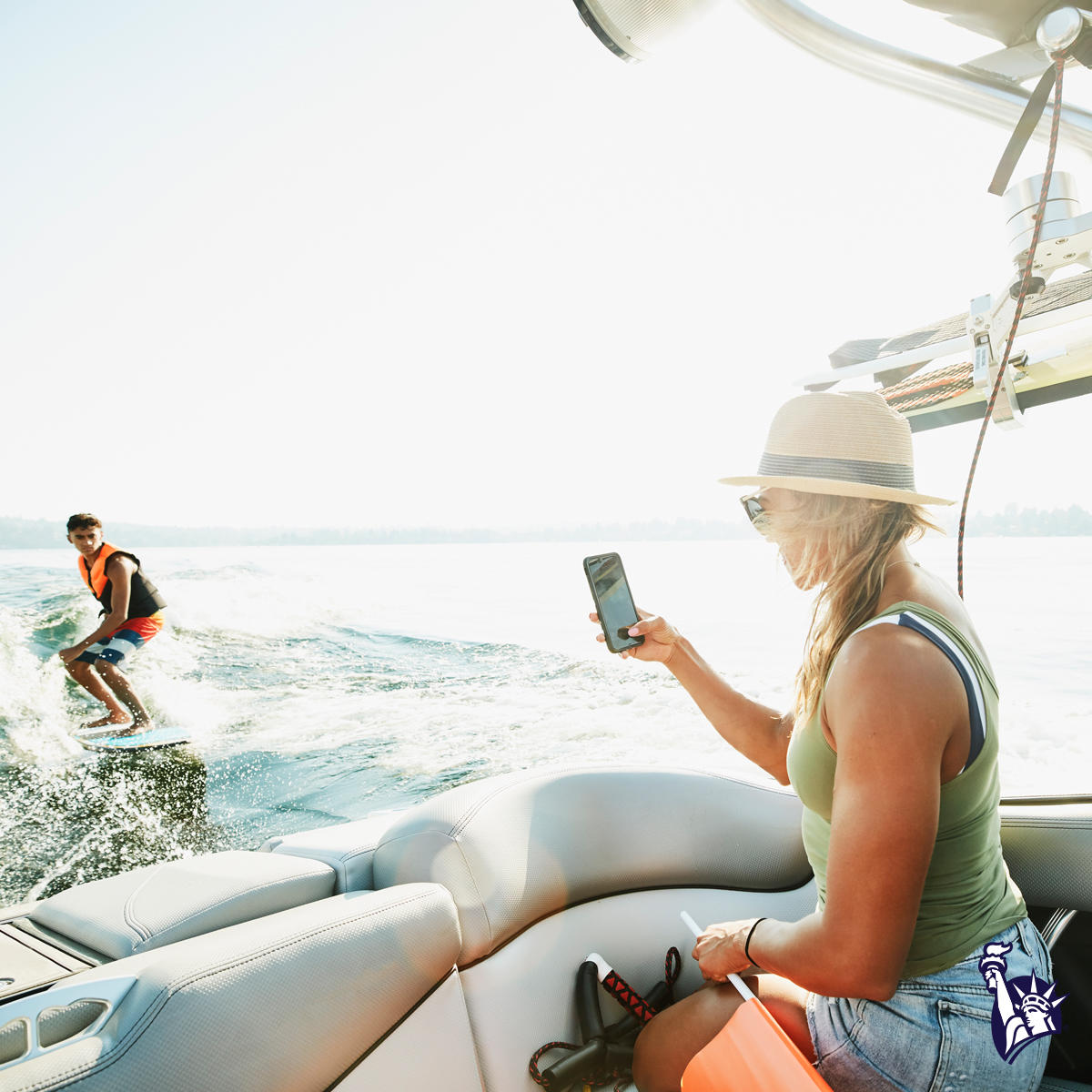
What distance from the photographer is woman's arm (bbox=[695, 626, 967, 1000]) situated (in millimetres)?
738

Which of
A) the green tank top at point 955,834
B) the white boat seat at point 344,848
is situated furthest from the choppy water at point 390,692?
the white boat seat at point 344,848

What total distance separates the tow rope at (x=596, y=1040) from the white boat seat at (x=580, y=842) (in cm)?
12

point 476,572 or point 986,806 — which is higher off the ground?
point 986,806

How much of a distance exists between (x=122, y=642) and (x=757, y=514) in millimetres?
5854

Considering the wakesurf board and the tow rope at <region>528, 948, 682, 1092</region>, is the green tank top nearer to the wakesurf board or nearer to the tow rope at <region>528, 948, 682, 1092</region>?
the tow rope at <region>528, 948, 682, 1092</region>

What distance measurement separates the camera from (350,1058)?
0.89 m

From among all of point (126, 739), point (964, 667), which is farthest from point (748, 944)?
point (126, 739)

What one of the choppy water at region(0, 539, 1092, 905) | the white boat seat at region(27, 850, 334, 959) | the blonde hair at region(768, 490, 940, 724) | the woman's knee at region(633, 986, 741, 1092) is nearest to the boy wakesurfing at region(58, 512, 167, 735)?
the choppy water at region(0, 539, 1092, 905)

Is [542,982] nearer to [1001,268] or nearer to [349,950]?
[349,950]

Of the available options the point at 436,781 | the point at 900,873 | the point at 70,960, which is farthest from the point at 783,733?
the point at 436,781

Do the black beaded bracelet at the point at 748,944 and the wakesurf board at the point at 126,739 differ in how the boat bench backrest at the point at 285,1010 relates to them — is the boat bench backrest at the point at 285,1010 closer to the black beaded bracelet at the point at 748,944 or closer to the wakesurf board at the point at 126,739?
the black beaded bracelet at the point at 748,944

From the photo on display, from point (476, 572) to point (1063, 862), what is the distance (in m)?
8.47

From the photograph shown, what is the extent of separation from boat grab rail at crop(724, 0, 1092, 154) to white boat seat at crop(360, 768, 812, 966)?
45.6 inches

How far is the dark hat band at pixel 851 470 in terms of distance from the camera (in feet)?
3.20
